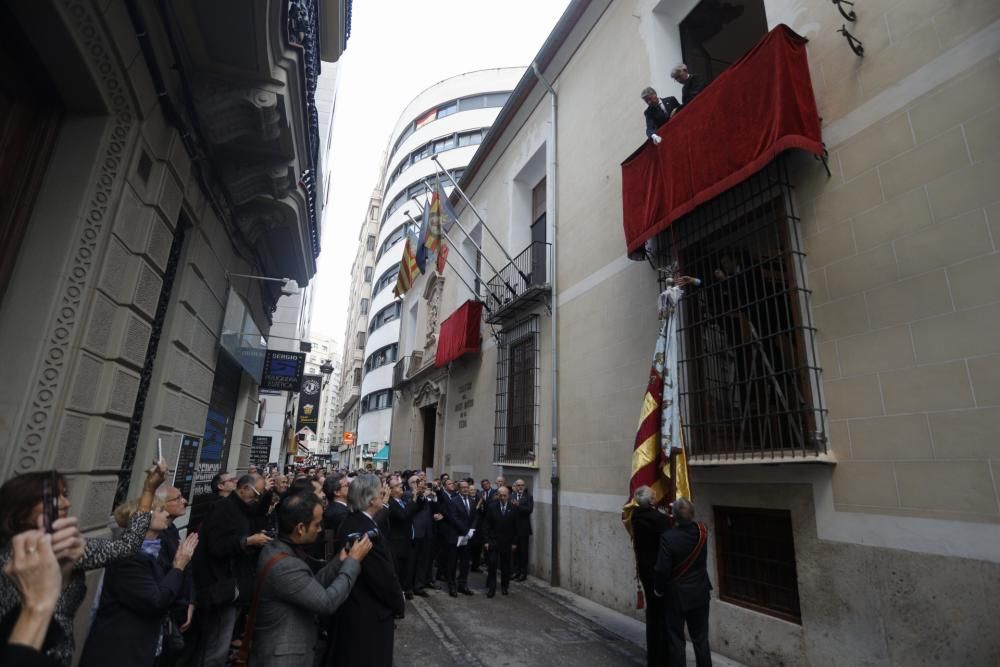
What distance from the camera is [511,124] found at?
Answer: 566 inches

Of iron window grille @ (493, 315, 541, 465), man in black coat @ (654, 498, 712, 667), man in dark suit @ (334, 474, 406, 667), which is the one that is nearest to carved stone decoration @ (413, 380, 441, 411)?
iron window grille @ (493, 315, 541, 465)

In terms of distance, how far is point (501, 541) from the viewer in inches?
348

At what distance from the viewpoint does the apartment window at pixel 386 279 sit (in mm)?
35625

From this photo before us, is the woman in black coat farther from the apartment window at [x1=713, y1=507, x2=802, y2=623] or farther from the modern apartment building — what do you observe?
the apartment window at [x1=713, y1=507, x2=802, y2=623]

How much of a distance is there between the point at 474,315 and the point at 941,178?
11.0m

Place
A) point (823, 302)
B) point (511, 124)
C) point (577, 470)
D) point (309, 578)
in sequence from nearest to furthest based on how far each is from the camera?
point (309, 578)
point (823, 302)
point (577, 470)
point (511, 124)

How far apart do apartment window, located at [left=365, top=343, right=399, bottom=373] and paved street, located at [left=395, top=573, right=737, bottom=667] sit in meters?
25.3

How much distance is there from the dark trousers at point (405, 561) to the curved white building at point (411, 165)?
81.4 feet

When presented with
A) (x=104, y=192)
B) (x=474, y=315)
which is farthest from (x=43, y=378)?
(x=474, y=315)

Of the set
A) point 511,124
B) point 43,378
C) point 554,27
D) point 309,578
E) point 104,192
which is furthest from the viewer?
point 511,124

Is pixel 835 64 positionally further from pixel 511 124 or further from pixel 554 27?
A: pixel 511 124

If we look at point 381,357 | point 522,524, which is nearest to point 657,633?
point 522,524

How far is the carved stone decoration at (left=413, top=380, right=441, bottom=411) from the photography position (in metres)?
17.6

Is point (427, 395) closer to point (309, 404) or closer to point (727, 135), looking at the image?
point (309, 404)
